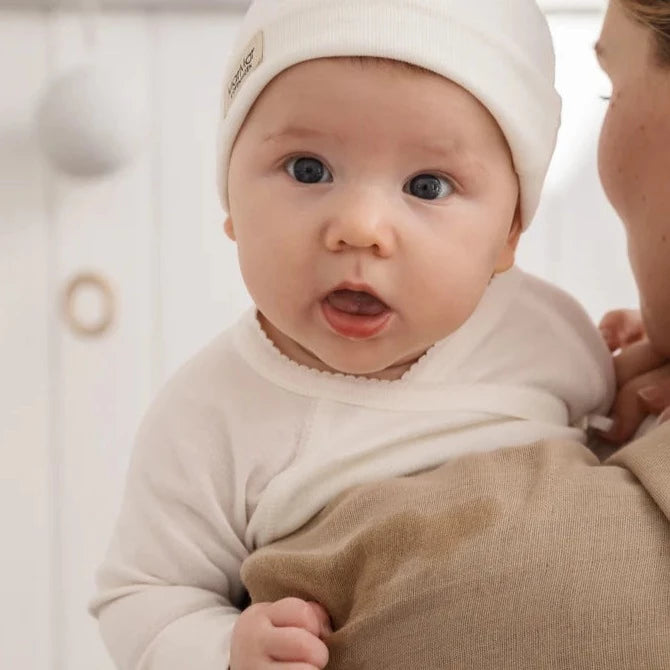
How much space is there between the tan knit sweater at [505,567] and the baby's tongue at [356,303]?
0.34ft

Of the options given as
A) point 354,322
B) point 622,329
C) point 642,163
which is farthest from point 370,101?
point 622,329

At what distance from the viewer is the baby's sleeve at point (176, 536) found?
2.37ft

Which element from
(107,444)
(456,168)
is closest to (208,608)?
(456,168)

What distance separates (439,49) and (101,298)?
2.61 feet

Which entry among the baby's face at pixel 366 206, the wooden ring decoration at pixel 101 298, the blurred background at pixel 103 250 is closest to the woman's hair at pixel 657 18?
the baby's face at pixel 366 206

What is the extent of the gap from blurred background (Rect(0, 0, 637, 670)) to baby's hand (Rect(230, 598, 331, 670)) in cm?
75

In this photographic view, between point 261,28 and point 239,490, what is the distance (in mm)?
299

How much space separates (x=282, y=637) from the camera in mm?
613

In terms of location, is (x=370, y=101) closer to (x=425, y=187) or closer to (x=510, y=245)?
(x=425, y=187)

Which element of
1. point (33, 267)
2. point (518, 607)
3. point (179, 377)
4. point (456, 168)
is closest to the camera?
point (518, 607)

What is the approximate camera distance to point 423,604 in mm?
568

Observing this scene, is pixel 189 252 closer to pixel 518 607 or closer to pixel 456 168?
pixel 456 168

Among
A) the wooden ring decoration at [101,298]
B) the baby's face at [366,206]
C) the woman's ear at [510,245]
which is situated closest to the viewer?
the baby's face at [366,206]

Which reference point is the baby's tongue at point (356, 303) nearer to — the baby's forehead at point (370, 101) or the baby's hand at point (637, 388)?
the baby's forehead at point (370, 101)
